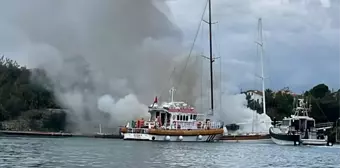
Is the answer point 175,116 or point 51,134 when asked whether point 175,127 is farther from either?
point 51,134

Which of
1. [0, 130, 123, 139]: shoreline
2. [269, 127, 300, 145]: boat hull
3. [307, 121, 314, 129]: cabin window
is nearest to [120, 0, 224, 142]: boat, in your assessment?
[269, 127, 300, 145]: boat hull

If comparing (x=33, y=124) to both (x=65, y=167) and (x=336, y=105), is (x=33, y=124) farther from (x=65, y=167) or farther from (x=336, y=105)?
(x=65, y=167)

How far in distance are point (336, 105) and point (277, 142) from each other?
58.0 m

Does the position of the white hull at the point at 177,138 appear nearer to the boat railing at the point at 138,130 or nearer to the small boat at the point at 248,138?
the boat railing at the point at 138,130

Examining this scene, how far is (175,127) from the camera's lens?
138125mm

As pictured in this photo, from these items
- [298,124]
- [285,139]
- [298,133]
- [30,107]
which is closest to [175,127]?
[285,139]

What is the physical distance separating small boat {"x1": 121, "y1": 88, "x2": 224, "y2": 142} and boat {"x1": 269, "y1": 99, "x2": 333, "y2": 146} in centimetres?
1248

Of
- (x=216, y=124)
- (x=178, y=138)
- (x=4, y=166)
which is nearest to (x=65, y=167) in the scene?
(x=4, y=166)

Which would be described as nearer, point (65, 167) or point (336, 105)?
point (65, 167)

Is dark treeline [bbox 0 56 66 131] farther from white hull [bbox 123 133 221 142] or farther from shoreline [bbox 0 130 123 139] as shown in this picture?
white hull [bbox 123 133 221 142]

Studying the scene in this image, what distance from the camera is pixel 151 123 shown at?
14025 cm

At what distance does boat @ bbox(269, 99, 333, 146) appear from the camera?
448 ft

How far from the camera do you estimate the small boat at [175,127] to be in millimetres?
135750

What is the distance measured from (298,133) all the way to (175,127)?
26.6 m
